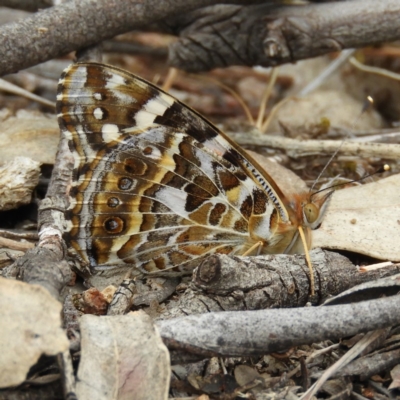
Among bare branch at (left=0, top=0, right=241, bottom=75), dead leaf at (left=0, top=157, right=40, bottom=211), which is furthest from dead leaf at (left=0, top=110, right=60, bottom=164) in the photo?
bare branch at (left=0, top=0, right=241, bottom=75)

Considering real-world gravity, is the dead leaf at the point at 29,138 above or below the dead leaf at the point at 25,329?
below

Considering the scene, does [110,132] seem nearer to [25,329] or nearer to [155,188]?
[155,188]

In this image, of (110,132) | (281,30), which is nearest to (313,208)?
(110,132)

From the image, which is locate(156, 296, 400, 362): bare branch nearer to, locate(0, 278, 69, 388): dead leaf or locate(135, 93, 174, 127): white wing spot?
locate(0, 278, 69, 388): dead leaf

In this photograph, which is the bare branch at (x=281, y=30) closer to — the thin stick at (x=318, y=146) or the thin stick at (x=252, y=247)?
the thin stick at (x=318, y=146)

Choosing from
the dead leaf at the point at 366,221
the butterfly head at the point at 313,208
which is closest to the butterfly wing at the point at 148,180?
the butterfly head at the point at 313,208

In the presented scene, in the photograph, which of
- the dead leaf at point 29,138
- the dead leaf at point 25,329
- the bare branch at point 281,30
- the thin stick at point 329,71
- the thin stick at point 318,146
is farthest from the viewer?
the thin stick at point 329,71

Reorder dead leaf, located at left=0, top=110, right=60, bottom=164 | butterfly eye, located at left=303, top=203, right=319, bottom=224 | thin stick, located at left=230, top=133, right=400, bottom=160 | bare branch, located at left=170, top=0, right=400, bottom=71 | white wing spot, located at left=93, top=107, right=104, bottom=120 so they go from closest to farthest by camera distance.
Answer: white wing spot, located at left=93, top=107, right=104, bottom=120
butterfly eye, located at left=303, top=203, right=319, bottom=224
dead leaf, located at left=0, top=110, right=60, bottom=164
thin stick, located at left=230, top=133, right=400, bottom=160
bare branch, located at left=170, top=0, right=400, bottom=71

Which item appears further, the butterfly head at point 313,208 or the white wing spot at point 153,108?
the butterfly head at point 313,208
